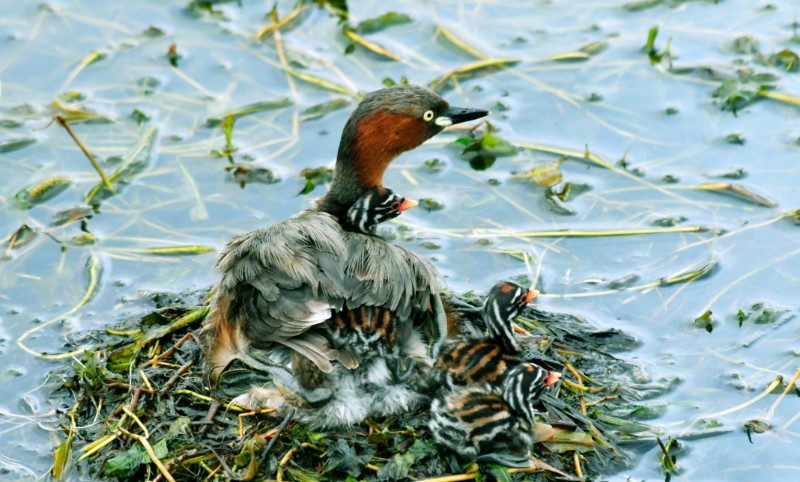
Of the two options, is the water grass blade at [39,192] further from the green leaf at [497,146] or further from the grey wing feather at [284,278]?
the green leaf at [497,146]

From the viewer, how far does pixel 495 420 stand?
592 centimetres

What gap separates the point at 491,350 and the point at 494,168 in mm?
2607

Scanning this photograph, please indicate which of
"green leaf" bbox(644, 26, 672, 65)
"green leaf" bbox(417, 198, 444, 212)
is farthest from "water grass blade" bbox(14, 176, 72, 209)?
"green leaf" bbox(644, 26, 672, 65)

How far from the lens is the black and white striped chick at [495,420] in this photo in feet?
19.4

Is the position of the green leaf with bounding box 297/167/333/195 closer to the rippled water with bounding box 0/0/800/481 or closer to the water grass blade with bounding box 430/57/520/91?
the rippled water with bounding box 0/0/800/481

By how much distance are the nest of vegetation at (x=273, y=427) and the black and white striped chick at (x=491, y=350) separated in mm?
308

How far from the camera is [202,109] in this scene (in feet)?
30.2

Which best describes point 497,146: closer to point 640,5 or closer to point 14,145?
point 640,5

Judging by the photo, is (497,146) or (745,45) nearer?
(497,146)

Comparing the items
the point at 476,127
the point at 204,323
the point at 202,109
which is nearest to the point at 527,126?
the point at 476,127

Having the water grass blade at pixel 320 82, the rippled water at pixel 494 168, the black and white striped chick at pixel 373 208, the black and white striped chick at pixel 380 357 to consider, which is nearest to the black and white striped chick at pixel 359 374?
the black and white striped chick at pixel 380 357

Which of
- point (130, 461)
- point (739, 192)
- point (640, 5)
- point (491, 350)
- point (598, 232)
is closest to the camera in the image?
point (130, 461)

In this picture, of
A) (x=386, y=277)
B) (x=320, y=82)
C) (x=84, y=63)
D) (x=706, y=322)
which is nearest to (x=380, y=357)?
(x=386, y=277)

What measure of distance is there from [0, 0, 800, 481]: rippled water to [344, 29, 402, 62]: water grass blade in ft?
0.16
